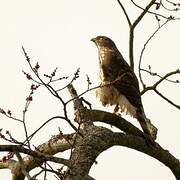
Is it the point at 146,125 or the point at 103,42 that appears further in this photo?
the point at 103,42

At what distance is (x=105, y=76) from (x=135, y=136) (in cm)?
287

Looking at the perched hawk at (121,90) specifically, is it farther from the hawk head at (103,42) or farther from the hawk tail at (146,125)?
the hawk head at (103,42)

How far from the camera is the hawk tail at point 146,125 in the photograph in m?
8.11

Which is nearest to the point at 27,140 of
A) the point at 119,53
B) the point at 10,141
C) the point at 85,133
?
the point at 10,141

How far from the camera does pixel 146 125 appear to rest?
27.7ft

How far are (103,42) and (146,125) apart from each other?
2983 mm

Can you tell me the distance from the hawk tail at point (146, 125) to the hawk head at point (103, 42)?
2.28 m

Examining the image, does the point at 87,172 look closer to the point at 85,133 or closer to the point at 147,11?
the point at 85,133

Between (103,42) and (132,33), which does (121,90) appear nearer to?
(132,33)

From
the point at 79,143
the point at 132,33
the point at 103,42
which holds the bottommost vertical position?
the point at 79,143

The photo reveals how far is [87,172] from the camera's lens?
16.9 ft

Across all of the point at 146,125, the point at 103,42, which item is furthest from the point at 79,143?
the point at 103,42

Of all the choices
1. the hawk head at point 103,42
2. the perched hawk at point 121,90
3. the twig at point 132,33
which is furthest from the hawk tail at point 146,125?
the hawk head at point 103,42

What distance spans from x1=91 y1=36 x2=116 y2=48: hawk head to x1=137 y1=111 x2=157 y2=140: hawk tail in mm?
2276
